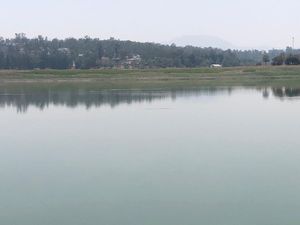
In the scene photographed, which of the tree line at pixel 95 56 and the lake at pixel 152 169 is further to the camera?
the tree line at pixel 95 56

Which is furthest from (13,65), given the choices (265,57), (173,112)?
(173,112)

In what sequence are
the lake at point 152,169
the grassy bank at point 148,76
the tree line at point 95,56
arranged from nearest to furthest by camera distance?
1. the lake at point 152,169
2. the grassy bank at point 148,76
3. the tree line at point 95,56

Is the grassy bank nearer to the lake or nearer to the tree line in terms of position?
the tree line

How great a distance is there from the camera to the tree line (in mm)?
60031

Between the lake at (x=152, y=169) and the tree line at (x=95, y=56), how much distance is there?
122 ft

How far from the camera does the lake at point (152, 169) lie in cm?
645

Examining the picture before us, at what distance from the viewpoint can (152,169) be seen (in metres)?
8.77

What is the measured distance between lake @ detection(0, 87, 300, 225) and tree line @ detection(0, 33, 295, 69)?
37172mm

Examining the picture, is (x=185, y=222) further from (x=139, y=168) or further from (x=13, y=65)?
(x=13, y=65)

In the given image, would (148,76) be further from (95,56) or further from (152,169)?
(152,169)

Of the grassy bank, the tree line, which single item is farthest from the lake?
the tree line

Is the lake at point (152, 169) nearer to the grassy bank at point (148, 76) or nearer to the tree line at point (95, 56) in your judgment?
the grassy bank at point (148, 76)

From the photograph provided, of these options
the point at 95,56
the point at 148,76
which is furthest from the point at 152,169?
the point at 95,56

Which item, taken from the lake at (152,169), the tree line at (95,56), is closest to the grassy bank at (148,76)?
the tree line at (95,56)
